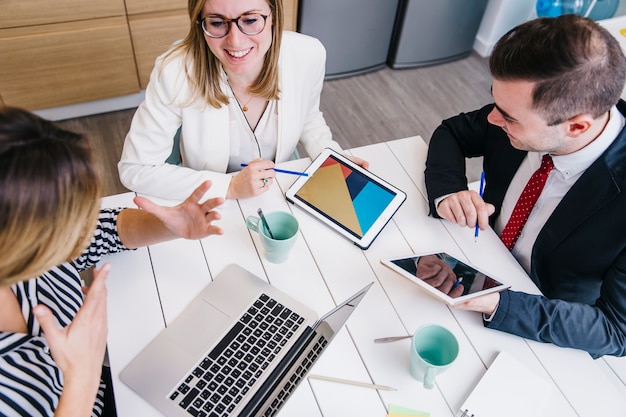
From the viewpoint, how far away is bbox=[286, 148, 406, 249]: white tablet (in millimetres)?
1219

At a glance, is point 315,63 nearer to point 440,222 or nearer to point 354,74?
point 440,222

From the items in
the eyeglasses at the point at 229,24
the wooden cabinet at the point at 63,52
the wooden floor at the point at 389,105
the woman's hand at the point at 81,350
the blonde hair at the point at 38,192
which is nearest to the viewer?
the blonde hair at the point at 38,192

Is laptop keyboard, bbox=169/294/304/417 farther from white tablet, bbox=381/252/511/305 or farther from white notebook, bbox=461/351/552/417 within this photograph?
white notebook, bbox=461/351/552/417

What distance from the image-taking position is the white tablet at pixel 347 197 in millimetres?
1219

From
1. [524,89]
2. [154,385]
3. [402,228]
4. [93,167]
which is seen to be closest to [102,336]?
[154,385]

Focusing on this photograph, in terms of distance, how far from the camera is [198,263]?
3.72 ft

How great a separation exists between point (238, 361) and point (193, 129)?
69 cm

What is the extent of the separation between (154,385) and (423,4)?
8.45 feet

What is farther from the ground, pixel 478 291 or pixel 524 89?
pixel 524 89

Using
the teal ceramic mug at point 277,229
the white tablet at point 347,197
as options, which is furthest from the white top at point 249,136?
the teal ceramic mug at point 277,229

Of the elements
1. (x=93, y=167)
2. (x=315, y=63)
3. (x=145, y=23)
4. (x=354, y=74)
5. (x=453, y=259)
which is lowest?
(x=354, y=74)

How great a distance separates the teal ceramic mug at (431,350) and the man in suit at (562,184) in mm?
112

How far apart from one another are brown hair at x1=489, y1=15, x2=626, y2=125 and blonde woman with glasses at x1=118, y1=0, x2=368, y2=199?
1.54ft

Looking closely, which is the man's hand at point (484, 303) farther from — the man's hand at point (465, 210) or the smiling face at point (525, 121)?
the smiling face at point (525, 121)
